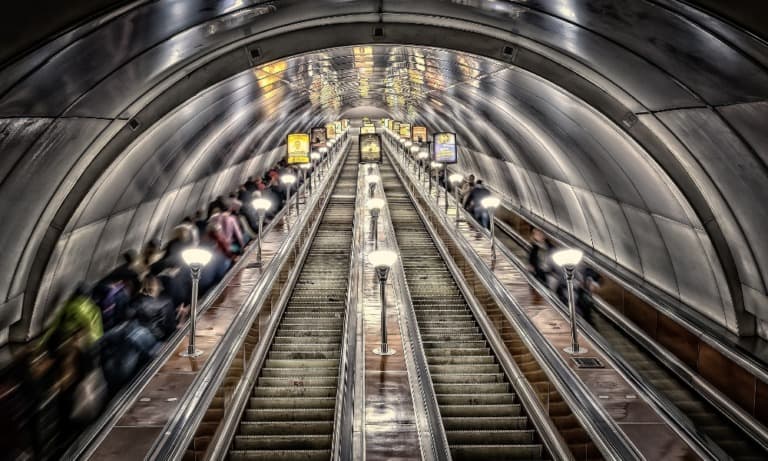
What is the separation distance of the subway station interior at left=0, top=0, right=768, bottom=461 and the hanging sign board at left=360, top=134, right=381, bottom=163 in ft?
41.7

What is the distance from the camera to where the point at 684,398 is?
766cm

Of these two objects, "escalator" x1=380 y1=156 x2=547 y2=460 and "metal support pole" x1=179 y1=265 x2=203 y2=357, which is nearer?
"escalator" x1=380 y1=156 x2=547 y2=460

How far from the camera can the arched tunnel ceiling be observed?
5863mm

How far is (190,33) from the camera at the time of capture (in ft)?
24.1

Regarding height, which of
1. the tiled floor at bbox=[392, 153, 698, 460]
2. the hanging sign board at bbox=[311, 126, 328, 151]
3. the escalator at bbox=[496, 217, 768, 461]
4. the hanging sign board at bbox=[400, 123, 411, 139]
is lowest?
the escalator at bbox=[496, 217, 768, 461]

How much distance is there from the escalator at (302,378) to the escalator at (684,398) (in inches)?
149

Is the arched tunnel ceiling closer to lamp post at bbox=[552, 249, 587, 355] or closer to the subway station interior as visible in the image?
the subway station interior

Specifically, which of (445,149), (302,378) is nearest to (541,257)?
(302,378)

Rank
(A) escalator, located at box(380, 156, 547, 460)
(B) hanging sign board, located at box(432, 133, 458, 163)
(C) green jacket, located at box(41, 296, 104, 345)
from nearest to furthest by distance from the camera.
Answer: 1. (C) green jacket, located at box(41, 296, 104, 345)
2. (A) escalator, located at box(380, 156, 547, 460)
3. (B) hanging sign board, located at box(432, 133, 458, 163)

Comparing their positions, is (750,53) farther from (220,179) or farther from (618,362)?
(220,179)

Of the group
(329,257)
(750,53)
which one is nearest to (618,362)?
(750,53)

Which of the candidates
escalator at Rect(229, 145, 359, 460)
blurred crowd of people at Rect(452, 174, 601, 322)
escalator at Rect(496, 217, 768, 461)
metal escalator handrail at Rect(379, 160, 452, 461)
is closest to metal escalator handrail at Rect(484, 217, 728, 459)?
escalator at Rect(496, 217, 768, 461)

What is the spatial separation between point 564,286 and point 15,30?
8464 millimetres

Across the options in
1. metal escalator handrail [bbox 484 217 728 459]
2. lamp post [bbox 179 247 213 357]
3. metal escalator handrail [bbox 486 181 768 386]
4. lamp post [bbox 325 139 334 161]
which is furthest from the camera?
lamp post [bbox 325 139 334 161]
